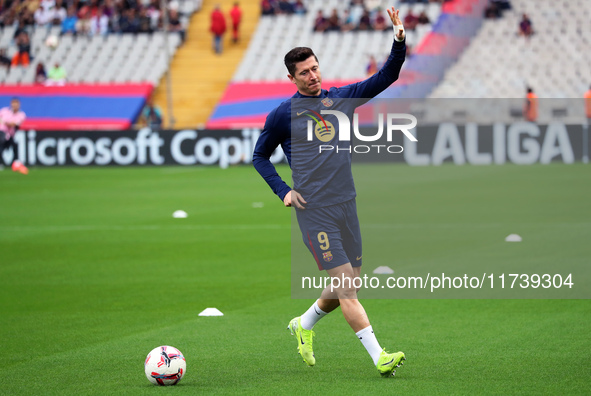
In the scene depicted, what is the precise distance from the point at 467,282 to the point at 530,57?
27369 millimetres

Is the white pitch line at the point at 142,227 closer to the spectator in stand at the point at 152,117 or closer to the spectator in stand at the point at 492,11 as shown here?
the spectator in stand at the point at 152,117

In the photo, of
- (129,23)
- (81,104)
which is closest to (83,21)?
(129,23)

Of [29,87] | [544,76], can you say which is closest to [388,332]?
[544,76]

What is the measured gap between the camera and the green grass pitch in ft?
21.9

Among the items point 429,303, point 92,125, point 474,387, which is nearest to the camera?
point 474,387

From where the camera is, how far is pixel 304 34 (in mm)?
40156

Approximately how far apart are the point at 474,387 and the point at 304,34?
34.8m

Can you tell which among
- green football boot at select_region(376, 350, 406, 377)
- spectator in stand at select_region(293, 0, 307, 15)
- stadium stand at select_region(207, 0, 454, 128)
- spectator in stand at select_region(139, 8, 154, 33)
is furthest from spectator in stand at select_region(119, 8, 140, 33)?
green football boot at select_region(376, 350, 406, 377)

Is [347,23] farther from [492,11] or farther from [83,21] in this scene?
[83,21]

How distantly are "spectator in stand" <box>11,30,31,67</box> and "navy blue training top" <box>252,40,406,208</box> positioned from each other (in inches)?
1503

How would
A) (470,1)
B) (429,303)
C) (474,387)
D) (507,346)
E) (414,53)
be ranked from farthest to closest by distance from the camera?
(470,1) → (414,53) → (429,303) → (507,346) → (474,387)

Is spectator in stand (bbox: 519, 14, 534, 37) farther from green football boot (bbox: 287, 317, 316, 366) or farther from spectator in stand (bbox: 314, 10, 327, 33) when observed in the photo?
green football boot (bbox: 287, 317, 316, 366)

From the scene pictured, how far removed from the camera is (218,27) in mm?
41562

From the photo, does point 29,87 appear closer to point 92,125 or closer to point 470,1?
point 92,125
